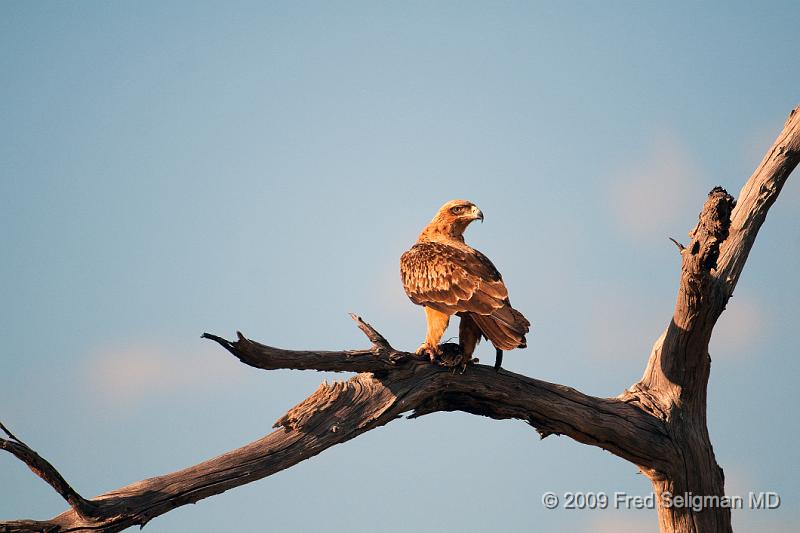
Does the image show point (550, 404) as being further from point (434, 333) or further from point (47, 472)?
point (47, 472)

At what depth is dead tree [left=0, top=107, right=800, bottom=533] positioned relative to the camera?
668 centimetres

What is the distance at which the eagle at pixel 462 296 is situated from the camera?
26.1 ft

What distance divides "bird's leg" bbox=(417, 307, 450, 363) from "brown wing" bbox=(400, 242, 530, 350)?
9 centimetres

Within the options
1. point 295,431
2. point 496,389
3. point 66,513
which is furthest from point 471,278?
point 66,513

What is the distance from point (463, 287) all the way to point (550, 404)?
1.56m

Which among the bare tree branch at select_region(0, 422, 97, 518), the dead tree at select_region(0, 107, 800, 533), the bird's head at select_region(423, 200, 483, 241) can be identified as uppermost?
the bird's head at select_region(423, 200, 483, 241)

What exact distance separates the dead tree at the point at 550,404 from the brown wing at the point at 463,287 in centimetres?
68

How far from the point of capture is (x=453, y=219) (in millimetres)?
9828

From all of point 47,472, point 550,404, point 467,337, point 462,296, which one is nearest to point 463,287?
point 462,296

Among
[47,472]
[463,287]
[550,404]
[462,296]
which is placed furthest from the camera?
[550,404]

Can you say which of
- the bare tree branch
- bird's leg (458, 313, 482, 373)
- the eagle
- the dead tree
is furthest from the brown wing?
the bare tree branch

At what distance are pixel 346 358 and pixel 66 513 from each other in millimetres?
2564

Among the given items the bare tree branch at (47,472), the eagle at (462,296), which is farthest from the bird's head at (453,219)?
the bare tree branch at (47,472)

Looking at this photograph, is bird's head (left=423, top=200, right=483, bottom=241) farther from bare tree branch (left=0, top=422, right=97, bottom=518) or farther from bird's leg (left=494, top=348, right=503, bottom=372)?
bare tree branch (left=0, top=422, right=97, bottom=518)
